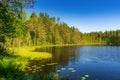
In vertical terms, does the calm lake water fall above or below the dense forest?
below

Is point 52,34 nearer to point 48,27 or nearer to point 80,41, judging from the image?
point 48,27

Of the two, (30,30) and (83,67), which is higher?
(30,30)

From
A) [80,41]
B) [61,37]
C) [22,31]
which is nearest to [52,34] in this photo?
[61,37]

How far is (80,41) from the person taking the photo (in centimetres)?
19888

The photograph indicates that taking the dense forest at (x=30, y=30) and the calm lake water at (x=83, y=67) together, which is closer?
the dense forest at (x=30, y=30)

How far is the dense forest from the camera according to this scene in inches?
986

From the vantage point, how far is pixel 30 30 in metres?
109

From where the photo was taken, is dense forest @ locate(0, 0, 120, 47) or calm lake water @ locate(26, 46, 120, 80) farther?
calm lake water @ locate(26, 46, 120, 80)

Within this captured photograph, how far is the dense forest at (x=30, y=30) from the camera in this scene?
25047 mm

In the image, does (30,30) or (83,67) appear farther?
(30,30)

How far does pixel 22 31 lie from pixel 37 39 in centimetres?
9460

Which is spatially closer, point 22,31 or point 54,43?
point 22,31

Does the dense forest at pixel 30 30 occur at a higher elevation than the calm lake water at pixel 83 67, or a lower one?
higher

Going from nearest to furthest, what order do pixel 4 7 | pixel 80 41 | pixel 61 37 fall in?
pixel 4 7
pixel 61 37
pixel 80 41
